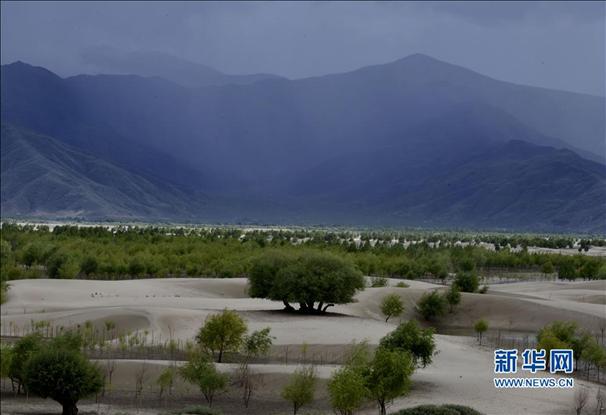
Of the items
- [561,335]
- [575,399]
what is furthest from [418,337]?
[561,335]

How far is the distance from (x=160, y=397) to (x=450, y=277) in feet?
194

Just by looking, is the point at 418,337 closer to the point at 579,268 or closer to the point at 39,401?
the point at 39,401

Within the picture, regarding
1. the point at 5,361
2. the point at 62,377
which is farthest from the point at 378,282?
the point at 62,377

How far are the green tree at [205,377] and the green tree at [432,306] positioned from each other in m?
26.3

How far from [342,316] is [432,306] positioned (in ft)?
25.8

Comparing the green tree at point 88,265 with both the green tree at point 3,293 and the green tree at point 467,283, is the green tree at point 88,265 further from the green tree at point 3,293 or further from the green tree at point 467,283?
the green tree at point 467,283

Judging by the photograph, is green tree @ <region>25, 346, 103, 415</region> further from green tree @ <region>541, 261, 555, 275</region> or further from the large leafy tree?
green tree @ <region>541, 261, 555, 275</region>

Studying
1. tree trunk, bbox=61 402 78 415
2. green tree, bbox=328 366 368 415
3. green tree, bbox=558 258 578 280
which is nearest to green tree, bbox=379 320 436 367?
green tree, bbox=328 366 368 415

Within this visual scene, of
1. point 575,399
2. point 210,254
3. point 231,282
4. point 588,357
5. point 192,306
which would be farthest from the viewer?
point 210,254

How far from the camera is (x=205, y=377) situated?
31.5 m

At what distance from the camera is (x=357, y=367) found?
29.4 m

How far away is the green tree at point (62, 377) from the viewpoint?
2836 cm

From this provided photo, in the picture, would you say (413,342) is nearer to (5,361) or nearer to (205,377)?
(205,377)

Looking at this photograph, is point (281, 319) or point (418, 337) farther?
point (281, 319)
